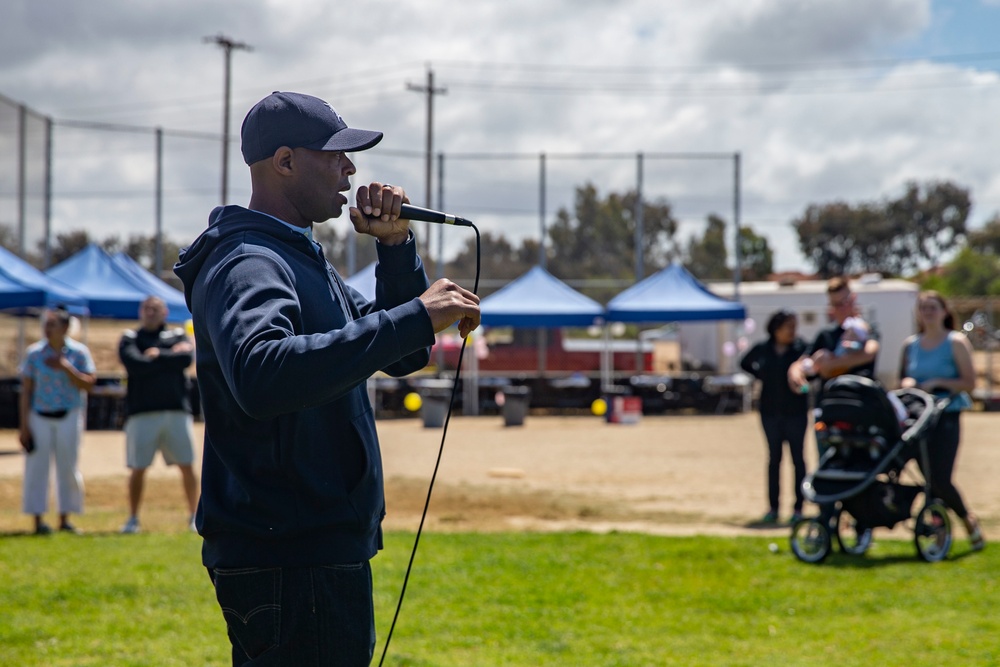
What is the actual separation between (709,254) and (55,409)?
31.0 m

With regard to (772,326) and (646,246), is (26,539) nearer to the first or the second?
(772,326)

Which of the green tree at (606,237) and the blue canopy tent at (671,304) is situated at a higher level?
the green tree at (606,237)

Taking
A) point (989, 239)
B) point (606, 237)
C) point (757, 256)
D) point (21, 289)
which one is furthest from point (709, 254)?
point (989, 239)

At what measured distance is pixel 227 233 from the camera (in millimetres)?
2510

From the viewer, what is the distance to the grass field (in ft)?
18.1

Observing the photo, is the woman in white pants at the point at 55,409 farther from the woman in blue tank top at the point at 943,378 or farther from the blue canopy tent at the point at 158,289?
the blue canopy tent at the point at 158,289

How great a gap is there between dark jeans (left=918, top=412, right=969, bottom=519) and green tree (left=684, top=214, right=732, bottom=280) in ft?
92.3

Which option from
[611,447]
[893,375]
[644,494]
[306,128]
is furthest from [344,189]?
[893,375]

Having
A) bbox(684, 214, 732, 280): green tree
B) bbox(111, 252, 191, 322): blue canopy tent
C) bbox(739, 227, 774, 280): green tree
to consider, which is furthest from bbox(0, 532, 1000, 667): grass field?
bbox(739, 227, 774, 280): green tree

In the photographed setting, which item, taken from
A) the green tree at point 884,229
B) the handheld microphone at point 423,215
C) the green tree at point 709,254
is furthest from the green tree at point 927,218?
the handheld microphone at point 423,215

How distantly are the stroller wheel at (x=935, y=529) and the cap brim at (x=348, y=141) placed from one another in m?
6.45

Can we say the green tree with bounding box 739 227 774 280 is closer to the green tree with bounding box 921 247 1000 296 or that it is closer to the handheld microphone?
the green tree with bounding box 921 247 1000 296

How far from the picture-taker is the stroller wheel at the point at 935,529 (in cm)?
796

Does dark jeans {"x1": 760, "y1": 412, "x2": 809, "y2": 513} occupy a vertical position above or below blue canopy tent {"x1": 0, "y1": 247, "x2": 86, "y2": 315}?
below
